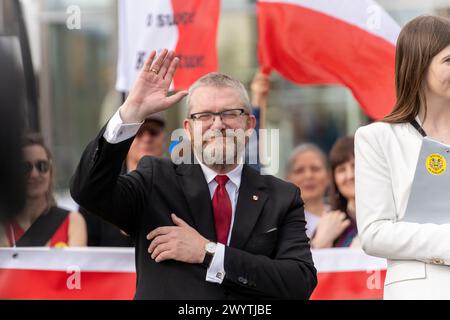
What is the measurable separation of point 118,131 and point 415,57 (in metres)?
1.10

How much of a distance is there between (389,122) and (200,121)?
0.72 m

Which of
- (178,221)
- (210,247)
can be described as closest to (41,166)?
(178,221)

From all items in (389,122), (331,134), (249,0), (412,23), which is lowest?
(331,134)

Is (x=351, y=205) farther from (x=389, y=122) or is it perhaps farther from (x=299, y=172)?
(x=389, y=122)

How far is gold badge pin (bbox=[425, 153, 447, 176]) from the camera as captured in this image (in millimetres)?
3004

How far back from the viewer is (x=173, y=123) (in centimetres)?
966

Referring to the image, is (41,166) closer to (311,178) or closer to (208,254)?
(311,178)

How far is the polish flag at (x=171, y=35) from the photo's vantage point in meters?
5.85

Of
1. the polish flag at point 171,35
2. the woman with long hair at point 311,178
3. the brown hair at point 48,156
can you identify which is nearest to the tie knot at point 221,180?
the brown hair at point 48,156

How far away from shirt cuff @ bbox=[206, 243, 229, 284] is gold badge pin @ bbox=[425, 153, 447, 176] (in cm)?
79
